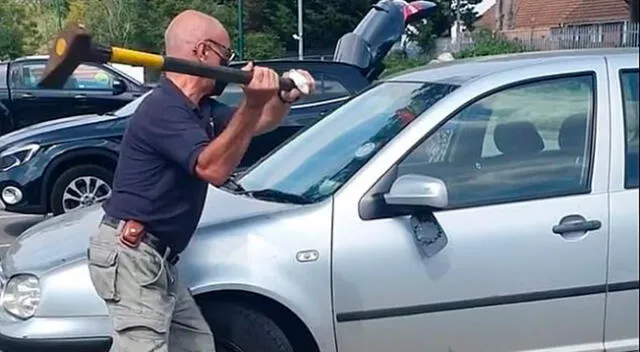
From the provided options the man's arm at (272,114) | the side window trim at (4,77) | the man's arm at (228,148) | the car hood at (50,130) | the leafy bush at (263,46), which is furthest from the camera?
the leafy bush at (263,46)

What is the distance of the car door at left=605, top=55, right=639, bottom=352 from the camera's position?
12.9ft

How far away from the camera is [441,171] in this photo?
4.04 m

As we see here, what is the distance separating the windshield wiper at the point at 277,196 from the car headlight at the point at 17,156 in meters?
4.96

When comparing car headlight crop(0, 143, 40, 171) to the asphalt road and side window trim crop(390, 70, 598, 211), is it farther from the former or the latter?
side window trim crop(390, 70, 598, 211)

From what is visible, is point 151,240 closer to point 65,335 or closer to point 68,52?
point 65,335

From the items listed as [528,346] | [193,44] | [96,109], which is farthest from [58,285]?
[96,109]

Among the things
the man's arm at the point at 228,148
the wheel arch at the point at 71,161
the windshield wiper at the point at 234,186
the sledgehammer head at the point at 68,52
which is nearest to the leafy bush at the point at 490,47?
the wheel arch at the point at 71,161

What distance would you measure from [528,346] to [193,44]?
1.77 metres

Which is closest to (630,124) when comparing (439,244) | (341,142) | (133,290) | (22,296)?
(439,244)

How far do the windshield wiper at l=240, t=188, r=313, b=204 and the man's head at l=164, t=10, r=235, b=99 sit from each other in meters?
0.80

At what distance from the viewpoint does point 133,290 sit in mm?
3322

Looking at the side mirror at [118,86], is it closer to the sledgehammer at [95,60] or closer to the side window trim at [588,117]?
the side window trim at [588,117]

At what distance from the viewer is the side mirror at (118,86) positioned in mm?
12812

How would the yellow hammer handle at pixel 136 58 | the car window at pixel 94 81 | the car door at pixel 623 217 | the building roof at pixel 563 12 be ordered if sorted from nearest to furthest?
the yellow hammer handle at pixel 136 58
the car door at pixel 623 217
the car window at pixel 94 81
the building roof at pixel 563 12
